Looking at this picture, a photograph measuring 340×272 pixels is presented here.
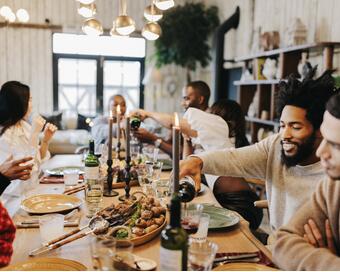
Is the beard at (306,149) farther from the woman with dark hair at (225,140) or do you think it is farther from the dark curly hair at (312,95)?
the woman with dark hair at (225,140)

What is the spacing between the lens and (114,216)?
4.35 feet

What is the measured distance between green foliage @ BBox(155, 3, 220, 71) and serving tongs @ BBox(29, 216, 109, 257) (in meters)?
5.39

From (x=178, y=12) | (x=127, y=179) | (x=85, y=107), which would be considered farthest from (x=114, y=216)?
(x=85, y=107)

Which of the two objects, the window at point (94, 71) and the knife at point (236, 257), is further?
the window at point (94, 71)

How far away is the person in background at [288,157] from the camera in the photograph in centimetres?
154

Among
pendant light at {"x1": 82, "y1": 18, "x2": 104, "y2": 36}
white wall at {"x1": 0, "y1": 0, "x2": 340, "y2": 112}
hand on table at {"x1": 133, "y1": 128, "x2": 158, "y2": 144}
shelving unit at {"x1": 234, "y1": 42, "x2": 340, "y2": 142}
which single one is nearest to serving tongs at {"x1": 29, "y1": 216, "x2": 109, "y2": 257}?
pendant light at {"x1": 82, "y1": 18, "x2": 104, "y2": 36}

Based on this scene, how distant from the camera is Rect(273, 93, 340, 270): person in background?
98 cm

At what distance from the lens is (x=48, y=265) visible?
40.9 inches

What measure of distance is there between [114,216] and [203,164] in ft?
1.74

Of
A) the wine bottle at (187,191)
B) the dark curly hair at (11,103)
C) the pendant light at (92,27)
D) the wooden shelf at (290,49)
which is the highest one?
the wooden shelf at (290,49)

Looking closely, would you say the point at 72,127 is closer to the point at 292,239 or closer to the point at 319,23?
the point at 319,23

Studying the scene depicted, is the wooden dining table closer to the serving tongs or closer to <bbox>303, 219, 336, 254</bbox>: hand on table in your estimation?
the serving tongs

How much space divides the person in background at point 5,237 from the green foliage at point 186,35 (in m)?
5.64

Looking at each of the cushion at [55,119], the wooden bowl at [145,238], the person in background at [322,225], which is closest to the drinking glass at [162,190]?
the wooden bowl at [145,238]
